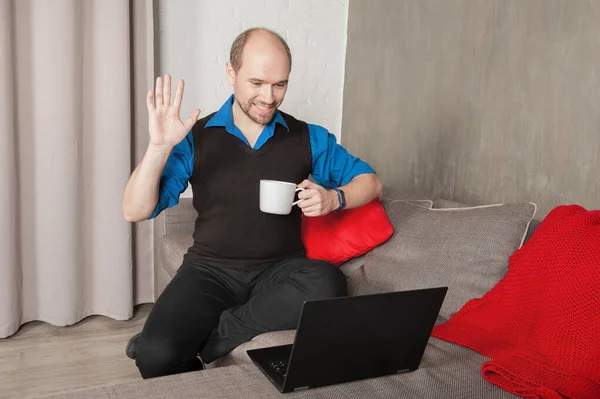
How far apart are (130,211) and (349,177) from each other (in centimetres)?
70

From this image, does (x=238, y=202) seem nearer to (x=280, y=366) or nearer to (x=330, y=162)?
(x=330, y=162)

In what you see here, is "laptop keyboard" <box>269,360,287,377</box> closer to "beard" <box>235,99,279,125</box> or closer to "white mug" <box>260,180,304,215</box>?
"white mug" <box>260,180,304,215</box>

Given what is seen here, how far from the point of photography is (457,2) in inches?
90.9

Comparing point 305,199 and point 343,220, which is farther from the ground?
point 305,199

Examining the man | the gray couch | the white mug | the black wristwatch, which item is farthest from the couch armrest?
the white mug

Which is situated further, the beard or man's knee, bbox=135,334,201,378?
the beard

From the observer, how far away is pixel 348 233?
77.6 inches

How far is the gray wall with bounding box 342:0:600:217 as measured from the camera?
1.82 metres

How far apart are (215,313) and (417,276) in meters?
0.58

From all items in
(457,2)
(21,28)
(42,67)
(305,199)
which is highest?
(457,2)

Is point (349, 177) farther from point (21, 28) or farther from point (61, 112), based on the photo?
point (21, 28)

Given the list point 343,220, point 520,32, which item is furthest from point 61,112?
point 520,32

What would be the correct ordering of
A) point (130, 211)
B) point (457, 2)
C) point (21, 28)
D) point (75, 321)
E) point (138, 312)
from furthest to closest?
point (138, 312) → point (75, 321) → point (21, 28) → point (457, 2) → point (130, 211)

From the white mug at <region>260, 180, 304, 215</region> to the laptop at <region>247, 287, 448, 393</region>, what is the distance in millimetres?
418
